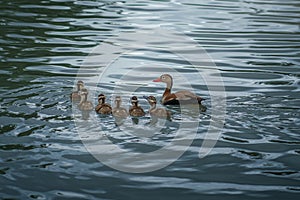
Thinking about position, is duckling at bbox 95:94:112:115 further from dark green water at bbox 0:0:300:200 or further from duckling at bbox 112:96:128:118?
dark green water at bbox 0:0:300:200

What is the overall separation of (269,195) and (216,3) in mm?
18009

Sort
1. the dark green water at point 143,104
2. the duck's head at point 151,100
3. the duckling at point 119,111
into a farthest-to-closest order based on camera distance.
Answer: the duck's head at point 151,100 → the duckling at point 119,111 → the dark green water at point 143,104

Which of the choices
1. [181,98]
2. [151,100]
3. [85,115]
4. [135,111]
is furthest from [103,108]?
[181,98]

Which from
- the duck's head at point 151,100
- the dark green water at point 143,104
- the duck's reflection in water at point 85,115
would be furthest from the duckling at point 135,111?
the dark green water at point 143,104

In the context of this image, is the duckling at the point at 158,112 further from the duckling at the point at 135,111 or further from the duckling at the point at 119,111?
the duckling at the point at 119,111

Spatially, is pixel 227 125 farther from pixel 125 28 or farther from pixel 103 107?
pixel 125 28

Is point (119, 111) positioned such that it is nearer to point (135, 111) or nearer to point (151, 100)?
point (135, 111)

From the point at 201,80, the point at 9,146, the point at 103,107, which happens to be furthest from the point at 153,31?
the point at 9,146

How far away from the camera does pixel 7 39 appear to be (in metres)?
16.7

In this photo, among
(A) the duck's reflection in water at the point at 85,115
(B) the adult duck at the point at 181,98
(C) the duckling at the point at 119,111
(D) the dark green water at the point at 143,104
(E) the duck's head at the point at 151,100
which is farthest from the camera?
(B) the adult duck at the point at 181,98

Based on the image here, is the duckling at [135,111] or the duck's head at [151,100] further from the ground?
the duck's head at [151,100]

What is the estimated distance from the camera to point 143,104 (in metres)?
10.4

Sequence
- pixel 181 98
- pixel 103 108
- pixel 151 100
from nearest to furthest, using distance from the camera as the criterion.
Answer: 1. pixel 103 108
2. pixel 151 100
3. pixel 181 98

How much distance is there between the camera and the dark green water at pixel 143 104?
24.3ft
